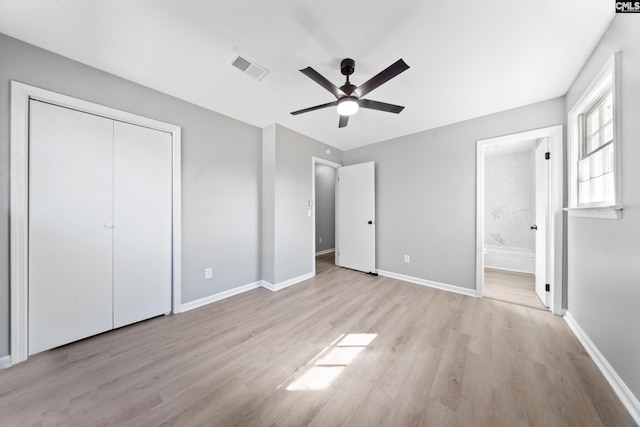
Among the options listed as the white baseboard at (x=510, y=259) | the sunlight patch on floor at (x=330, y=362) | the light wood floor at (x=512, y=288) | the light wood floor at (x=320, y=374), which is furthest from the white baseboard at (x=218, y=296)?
the white baseboard at (x=510, y=259)

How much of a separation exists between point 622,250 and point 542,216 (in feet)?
4.87

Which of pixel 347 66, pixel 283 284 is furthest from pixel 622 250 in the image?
pixel 283 284

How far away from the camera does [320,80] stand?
1574 millimetres

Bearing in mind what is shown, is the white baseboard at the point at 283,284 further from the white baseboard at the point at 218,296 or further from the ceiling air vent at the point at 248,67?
the ceiling air vent at the point at 248,67

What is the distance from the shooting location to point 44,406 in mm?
1236

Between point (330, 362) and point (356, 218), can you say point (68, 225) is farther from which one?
point (356, 218)

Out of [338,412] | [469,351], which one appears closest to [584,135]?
[469,351]

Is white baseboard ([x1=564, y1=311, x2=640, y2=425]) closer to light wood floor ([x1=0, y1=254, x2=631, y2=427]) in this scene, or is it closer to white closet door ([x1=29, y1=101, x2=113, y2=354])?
light wood floor ([x1=0, y1=254, x2=631, y2=427])

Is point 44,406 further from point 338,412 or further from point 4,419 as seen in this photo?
point 338,412

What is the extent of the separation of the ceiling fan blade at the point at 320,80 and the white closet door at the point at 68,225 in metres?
1.94

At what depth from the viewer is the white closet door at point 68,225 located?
164 cm

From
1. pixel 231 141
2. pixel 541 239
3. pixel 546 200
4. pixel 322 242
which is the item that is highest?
pixel 231 141

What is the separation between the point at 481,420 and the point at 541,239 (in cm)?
251
